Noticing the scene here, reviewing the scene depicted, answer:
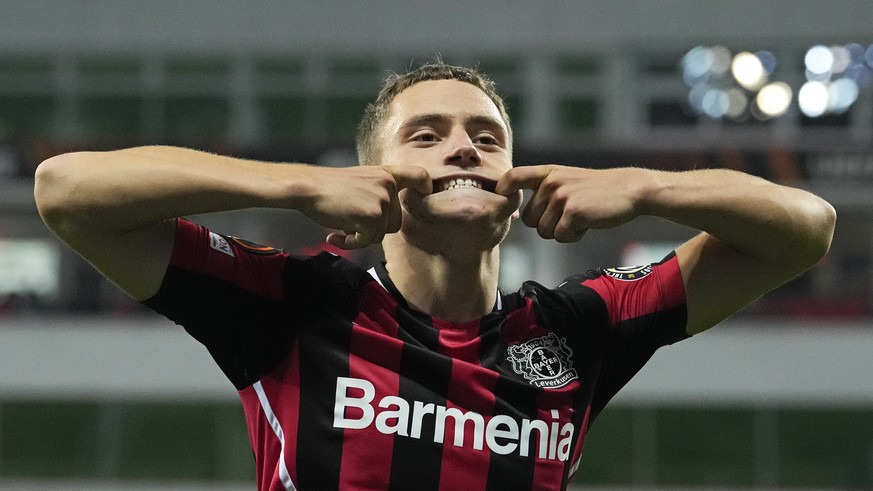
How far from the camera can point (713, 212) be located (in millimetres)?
2357

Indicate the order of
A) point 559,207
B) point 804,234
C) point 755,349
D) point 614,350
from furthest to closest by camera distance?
point 755,349 → point 614,350 → point 804,234 → point 559,207

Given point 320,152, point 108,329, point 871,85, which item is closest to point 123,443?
point 108,329

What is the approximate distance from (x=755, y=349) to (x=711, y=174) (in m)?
14.8

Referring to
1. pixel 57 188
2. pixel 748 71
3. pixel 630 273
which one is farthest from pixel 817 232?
pixel 748 71

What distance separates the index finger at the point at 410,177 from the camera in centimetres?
229

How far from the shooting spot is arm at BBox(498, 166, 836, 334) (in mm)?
2287

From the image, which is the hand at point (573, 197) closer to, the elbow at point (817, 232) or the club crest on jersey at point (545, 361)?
the club crest on jersey at point (545, 361)

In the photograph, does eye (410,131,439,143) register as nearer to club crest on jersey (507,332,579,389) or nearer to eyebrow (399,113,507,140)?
eyebrow (399,113,507,140)

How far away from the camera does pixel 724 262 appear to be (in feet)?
8.46

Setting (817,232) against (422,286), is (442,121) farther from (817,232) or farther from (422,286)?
(817,232)

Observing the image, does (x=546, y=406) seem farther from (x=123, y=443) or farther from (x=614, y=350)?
(x=123, y=443)

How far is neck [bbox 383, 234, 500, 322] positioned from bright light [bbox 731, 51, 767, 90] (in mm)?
15665

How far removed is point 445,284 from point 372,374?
0.94ft

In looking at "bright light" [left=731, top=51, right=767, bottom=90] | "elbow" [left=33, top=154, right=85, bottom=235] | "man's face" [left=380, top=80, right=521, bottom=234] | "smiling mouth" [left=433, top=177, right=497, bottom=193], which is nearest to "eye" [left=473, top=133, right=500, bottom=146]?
"man's face" [left=380, top=80, right=521, bottom=234]
